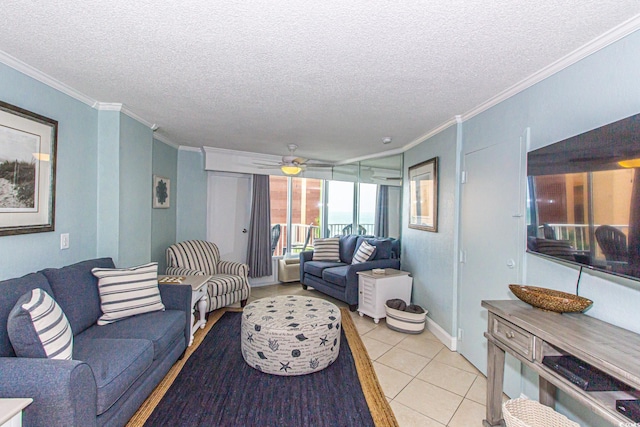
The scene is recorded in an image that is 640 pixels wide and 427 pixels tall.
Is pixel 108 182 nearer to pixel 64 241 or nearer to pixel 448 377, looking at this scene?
pixel 64 241

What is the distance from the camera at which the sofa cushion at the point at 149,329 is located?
6.89 feet

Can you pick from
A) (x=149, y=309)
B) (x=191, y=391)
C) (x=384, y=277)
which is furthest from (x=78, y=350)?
(x=384, y=277)

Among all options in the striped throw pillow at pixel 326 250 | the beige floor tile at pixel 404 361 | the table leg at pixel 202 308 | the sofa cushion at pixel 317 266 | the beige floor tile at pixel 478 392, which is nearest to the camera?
the beige floor tile at pixel 478 392

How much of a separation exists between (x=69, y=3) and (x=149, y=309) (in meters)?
2.07

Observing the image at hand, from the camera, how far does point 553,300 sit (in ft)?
5.30

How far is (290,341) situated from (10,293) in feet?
5.80

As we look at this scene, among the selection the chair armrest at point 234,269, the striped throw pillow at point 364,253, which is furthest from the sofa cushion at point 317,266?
the chair armrest at point 234,269

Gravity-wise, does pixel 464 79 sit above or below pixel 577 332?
above

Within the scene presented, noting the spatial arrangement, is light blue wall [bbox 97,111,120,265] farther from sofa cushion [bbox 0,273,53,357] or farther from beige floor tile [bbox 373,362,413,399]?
beige floor tile [bbox 373,362,413,399]

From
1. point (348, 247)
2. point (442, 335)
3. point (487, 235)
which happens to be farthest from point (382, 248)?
point (487, 235)

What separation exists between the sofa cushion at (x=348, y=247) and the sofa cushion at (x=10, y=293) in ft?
12.1

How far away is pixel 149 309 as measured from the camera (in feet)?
8.11

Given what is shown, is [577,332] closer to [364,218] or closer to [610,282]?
[610,282]

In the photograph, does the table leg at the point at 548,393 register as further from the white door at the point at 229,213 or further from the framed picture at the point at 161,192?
the white door at the point at 229,213
